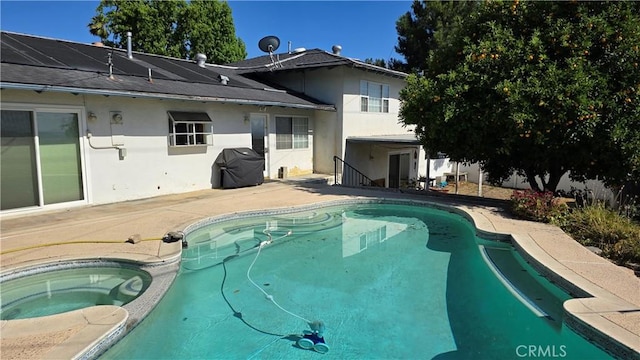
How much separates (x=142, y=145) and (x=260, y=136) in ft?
15.2

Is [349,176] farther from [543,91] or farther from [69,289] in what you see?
[69,289]

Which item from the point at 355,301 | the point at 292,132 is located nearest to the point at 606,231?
the point at 355,301

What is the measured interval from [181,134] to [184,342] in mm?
8063

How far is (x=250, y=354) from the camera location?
399cm

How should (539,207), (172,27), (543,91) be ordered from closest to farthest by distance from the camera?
(543,91)
(539,207)
(172,27)

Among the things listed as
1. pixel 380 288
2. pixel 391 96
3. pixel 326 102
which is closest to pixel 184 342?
pixel 380 288

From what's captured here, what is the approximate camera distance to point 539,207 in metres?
7.89

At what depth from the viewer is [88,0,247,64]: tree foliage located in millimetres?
25656

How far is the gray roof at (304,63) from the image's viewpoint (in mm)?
14848

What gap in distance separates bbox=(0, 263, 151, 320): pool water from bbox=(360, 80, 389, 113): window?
12807 mm

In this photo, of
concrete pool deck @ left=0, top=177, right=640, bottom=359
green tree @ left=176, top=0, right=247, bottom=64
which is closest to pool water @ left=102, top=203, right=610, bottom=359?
concrete pool deck @ left=0, top=177, right=640, bottom=359

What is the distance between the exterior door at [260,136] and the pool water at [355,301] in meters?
5.98
